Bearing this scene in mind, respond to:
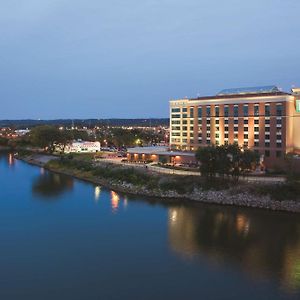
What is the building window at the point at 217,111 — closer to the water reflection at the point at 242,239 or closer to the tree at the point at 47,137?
the water reflection at the point at 242,239

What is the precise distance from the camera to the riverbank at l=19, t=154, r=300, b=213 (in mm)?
13062

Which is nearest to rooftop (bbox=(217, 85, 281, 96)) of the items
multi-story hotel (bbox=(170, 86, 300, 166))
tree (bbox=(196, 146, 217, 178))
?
multi-story hotel (bbox=(170, 86, 300, 166))

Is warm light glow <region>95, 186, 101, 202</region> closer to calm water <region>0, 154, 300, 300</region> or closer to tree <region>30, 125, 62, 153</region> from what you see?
calm water <region>0, 154, 300, 300</region>

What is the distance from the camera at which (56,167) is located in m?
24.2

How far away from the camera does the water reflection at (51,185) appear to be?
16.8 metres

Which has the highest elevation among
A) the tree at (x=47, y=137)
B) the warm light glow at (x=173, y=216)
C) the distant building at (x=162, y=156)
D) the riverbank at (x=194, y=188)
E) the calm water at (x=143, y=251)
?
the tree at (x=47, y=137)

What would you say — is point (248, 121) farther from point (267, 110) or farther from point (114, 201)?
point (114, 201)

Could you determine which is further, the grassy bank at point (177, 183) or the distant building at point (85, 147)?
the distant building at point (85, 147)

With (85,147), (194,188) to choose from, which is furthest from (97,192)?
(85,147)

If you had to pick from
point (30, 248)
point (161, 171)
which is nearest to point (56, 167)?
point (161, 171)

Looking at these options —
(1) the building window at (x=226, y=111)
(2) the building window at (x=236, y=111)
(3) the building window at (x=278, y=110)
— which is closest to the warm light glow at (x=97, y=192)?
(1) the building window at (x=226, y=111)

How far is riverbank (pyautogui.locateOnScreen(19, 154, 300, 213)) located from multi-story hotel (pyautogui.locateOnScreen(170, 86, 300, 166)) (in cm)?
434

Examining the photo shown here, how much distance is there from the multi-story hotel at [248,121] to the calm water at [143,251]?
19.4 ft

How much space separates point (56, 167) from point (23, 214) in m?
11.5
